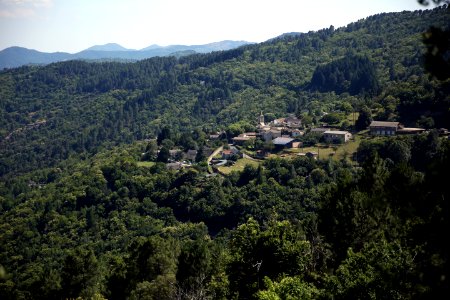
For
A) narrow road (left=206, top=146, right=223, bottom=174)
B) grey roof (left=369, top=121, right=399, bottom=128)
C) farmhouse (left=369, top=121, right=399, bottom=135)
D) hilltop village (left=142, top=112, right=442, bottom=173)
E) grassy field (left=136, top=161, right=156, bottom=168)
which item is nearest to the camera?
farmhouse (left=369, top=121, right=399, bottom=135)

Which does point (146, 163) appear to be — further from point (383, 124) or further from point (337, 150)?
point (383, 124)

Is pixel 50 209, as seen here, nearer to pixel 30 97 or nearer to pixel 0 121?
pixel 0 121

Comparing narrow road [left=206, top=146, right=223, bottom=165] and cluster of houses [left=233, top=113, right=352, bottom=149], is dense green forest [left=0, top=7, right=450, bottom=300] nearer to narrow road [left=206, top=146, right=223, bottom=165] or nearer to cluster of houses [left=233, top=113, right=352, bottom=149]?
narrow road [left=206, top=146, right=223, bottom=165]

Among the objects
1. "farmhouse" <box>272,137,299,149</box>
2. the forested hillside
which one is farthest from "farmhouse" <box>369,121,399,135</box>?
the forested hillside

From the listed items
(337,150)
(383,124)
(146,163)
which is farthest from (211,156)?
(383,124)

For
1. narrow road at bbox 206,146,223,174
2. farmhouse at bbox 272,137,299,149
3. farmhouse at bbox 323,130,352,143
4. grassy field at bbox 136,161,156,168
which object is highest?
farmhouse at bbox 323,130,352,143

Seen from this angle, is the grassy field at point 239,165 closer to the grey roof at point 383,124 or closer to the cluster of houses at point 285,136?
the cluster of houses at point 285,136

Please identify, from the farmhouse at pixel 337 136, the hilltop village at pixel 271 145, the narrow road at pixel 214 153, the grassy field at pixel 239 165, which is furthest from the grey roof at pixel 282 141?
the narrow road at pixel 214 153
